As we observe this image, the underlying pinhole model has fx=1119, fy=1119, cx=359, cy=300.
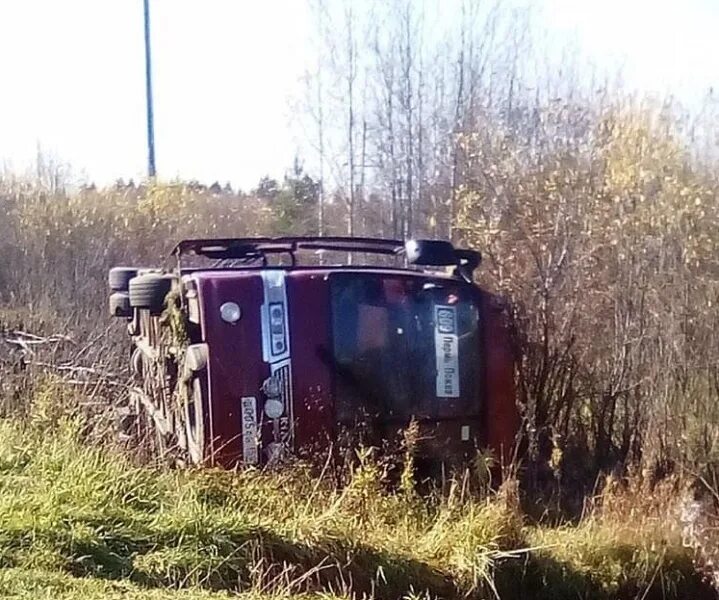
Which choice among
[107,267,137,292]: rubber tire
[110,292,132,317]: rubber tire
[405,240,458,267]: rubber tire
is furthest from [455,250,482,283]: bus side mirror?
Result: [107,267,137,292]: rubber tire

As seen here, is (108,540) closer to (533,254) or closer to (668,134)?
(533,254)

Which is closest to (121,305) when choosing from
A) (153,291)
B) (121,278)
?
(121,278)

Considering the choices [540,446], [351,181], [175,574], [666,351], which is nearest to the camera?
[175,574]

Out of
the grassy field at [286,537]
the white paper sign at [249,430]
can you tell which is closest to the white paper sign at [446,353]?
the grassy field at [286,537]

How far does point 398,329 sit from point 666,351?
3064 millimetres

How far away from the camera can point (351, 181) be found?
18531 mm

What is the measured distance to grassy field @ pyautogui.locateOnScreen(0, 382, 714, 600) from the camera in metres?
5.03

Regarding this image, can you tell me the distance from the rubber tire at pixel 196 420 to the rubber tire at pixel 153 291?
2.16 feet

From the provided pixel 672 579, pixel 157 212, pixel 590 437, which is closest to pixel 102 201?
pixel 157 212

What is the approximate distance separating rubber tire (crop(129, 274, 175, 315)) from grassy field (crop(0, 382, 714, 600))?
2.83ft

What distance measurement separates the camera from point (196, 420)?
6680mm

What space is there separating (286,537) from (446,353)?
183cm

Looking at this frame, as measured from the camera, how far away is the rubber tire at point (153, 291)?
7105mm

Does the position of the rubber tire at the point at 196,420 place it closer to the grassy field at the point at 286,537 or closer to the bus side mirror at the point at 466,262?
the grassy field at the point at 286,537
